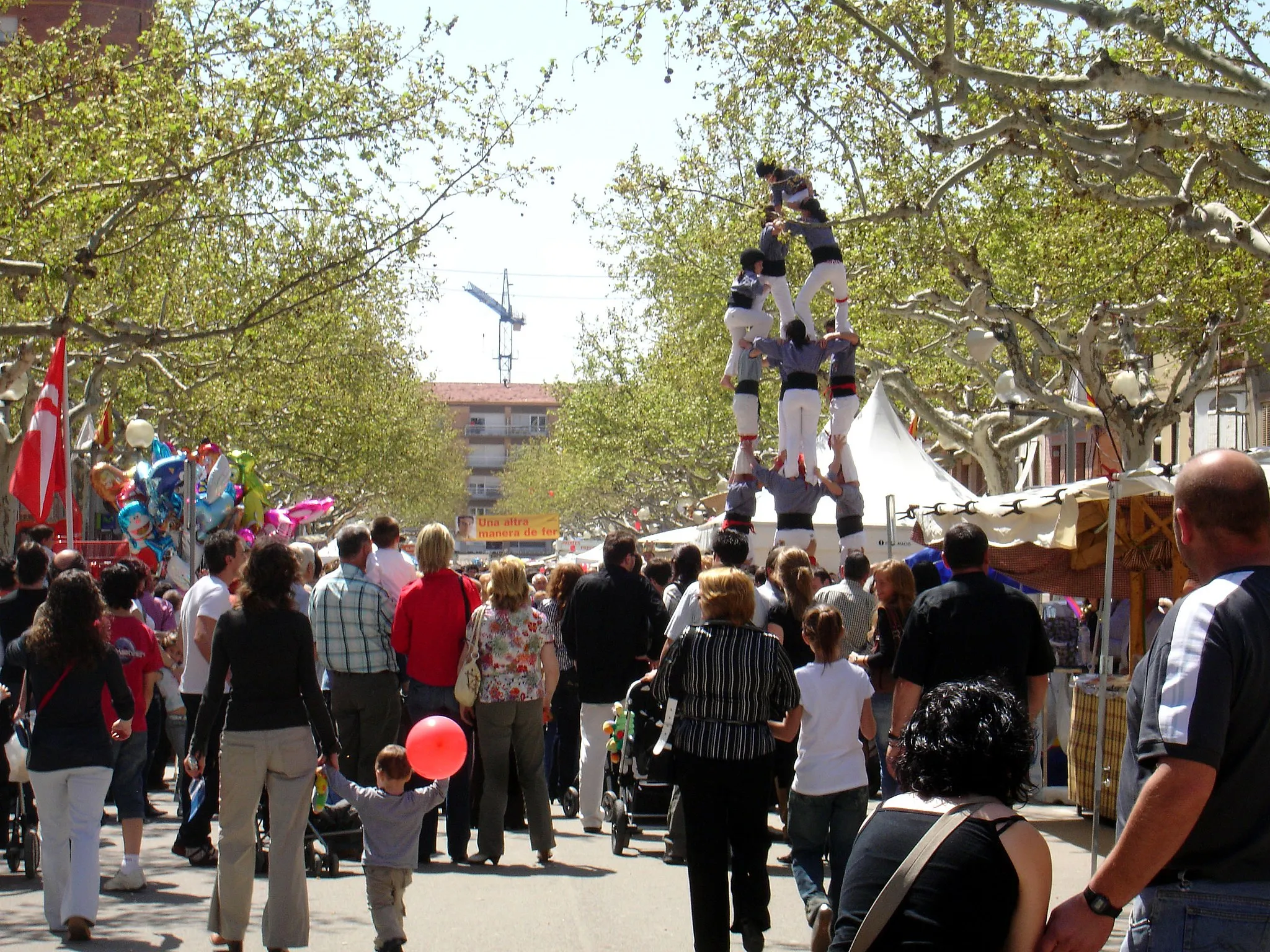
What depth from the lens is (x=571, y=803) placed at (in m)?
10.8

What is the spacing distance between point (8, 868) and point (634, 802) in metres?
3.57

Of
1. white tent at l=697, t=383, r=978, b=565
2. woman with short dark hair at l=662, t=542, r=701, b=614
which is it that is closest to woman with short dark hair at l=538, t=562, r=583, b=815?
woman with short dark hair at l=662, t=542, r=701, b=614

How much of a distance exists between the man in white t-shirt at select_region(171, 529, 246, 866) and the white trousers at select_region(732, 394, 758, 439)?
7.11 m

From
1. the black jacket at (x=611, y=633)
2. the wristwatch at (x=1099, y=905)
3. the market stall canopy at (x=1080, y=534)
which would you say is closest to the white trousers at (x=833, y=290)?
A: the market stall canopy at (x=1080, y=534)

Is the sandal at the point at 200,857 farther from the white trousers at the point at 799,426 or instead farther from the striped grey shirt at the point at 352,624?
the white trousers at the point at 799,426

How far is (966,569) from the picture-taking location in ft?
21.8

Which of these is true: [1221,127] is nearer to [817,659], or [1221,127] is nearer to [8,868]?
[817,659]

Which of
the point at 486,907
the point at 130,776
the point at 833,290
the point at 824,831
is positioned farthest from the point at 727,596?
the point at 833,290

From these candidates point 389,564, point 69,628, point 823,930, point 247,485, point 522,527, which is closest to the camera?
point 823,930

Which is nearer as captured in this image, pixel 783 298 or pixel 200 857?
pixel 200 857

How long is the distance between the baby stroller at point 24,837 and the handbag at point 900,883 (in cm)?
651

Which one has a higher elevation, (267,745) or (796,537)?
(796,537)

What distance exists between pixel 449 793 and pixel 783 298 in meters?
7.25

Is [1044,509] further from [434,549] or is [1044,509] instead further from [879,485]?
[879,485]
